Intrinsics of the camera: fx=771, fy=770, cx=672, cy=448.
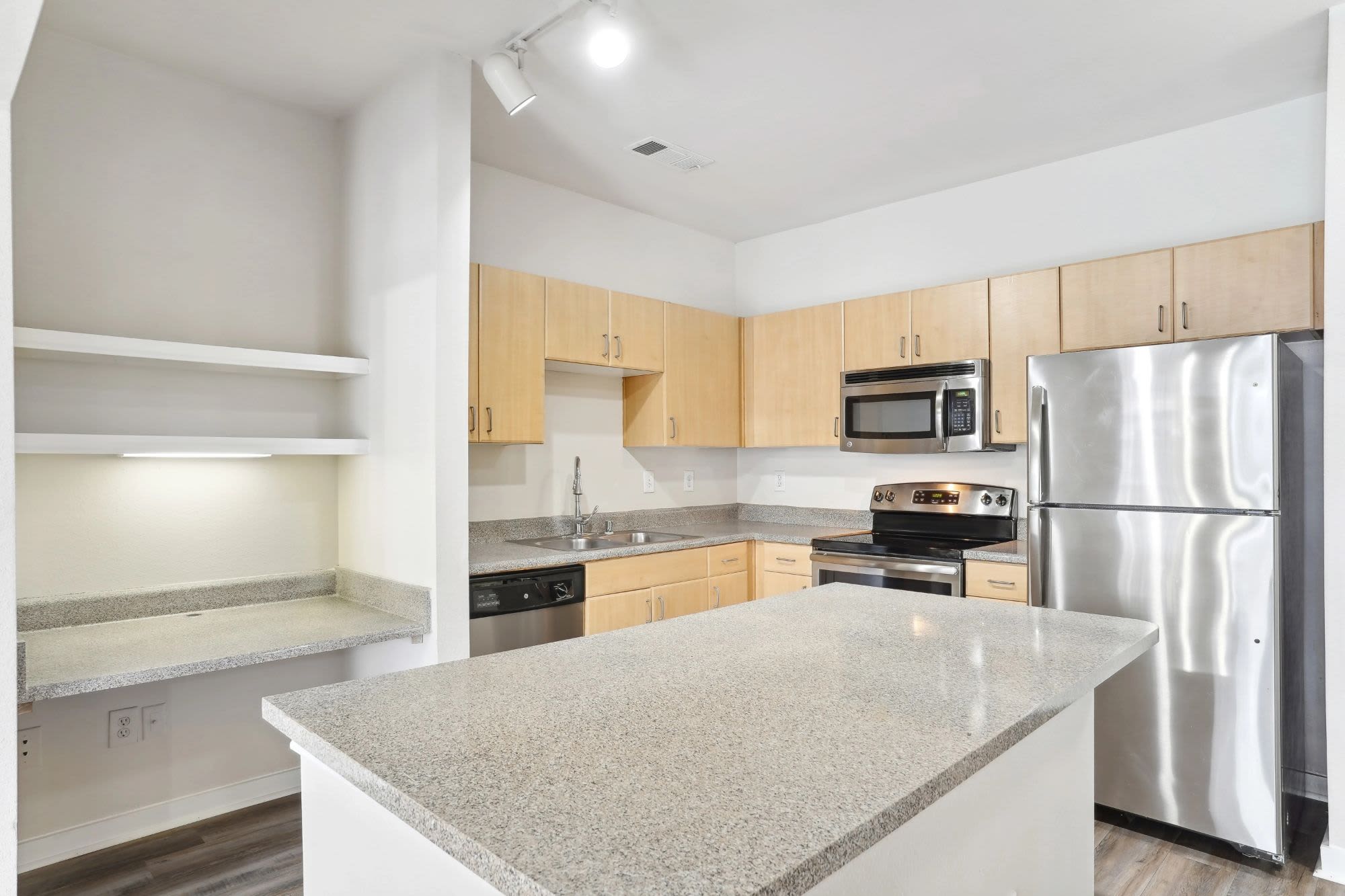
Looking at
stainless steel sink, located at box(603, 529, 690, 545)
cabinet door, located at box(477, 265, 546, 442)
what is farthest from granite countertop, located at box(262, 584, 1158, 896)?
stainless steel sink, located at box(603, 529, 690, 545)

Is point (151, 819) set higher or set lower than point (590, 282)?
lower

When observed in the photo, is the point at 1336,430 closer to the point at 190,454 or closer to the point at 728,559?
the point at 728,559

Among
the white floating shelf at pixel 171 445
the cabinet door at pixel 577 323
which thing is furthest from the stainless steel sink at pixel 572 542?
the white floating shelf at pixel 171 445

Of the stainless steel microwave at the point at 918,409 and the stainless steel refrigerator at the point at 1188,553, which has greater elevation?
the stainless steel microwave at the point at 918,409

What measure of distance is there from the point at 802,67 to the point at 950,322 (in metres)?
1.44

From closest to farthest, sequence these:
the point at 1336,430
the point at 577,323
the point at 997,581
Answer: the point at 1336,430 < the point at 997,581 < the point at 577,323

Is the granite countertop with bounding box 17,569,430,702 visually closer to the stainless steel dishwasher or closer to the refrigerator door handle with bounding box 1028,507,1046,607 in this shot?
the stainless steel dishwasher

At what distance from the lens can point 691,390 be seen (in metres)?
4.10

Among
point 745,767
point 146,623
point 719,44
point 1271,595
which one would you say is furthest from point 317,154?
point 1271,595

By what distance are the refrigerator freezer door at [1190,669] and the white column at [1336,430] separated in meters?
0.13

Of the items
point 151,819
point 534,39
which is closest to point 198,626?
point 151,819

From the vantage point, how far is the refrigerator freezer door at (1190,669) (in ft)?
7.92

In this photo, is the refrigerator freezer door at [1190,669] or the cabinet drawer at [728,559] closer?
the refrigerator freezer door at [1190,669]

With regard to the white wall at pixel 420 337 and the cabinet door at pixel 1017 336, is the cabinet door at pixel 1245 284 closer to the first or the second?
the cabinet door at pixel 1017 336
